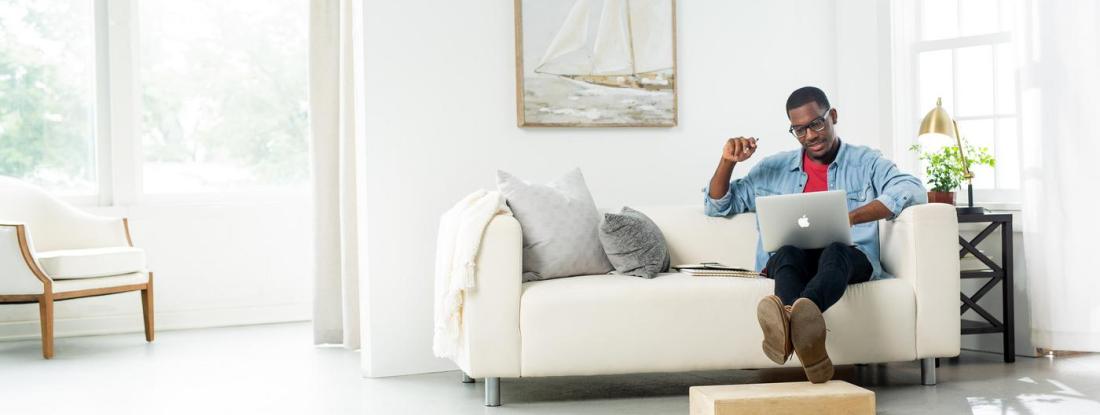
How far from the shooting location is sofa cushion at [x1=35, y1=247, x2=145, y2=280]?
485 centimetres

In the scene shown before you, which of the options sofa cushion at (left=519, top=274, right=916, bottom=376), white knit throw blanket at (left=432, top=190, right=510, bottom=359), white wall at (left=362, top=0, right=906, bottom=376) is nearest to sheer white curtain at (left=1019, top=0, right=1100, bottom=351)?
white wall at (left=362, top=0, right=906, bottom=376)

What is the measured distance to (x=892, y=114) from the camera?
4906mm

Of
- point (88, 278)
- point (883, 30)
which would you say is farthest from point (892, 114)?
point (88, 278)

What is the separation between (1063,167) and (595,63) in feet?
6.73

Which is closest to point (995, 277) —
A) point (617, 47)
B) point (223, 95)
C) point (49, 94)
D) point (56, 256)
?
point (617, 47)

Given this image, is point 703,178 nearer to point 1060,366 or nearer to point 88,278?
point 1060,366

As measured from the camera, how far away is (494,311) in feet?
10.9

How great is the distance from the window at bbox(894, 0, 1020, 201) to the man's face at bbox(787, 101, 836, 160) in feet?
4.55

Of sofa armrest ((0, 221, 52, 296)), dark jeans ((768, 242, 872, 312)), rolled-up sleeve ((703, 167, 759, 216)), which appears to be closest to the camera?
dark jeans ((768, 242, 872, 312))

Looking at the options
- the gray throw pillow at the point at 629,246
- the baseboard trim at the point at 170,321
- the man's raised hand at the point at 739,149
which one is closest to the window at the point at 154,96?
the baseboard trim at the point at 170,321

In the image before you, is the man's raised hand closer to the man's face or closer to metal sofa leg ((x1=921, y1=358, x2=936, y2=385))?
the man's face

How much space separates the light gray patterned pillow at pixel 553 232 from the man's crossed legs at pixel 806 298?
26.8 inches

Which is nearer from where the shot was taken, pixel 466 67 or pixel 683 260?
pixel 683 260

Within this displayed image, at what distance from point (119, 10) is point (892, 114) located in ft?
14.2
